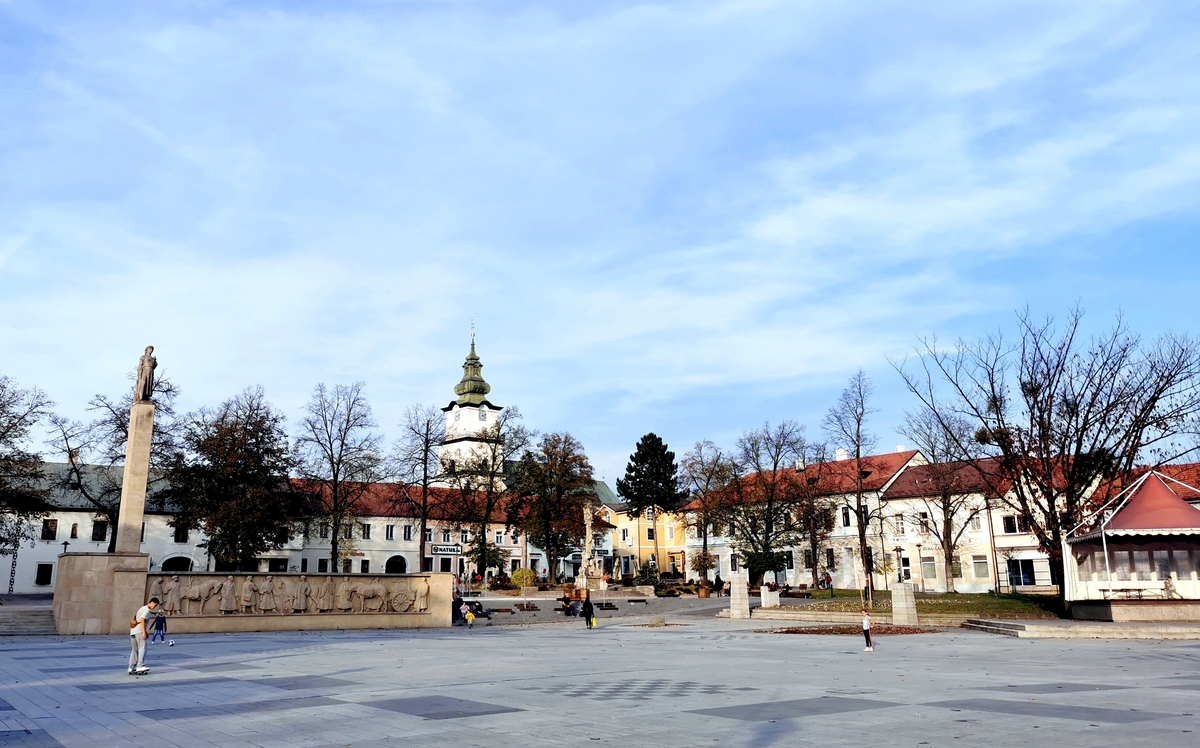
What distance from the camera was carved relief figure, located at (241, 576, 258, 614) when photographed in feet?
97.9

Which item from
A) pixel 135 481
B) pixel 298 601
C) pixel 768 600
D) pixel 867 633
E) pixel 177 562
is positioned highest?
A: pixel 135 481

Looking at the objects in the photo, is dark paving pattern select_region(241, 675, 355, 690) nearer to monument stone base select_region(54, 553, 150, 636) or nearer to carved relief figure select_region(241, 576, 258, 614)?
monument stone base select_region(54, 553, 150, 636)

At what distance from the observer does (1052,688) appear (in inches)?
512

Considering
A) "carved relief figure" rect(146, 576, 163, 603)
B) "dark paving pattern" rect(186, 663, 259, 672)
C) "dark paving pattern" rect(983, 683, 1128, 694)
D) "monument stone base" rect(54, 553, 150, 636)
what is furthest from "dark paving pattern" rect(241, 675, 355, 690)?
"carved relief figure" rect(146, 576, 163, 603)

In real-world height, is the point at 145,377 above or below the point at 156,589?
above

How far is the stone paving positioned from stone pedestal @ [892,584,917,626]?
831cm

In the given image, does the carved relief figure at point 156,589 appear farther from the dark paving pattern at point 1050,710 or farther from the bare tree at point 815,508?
the bare tree at point 815,508

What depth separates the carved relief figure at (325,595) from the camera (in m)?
31.4

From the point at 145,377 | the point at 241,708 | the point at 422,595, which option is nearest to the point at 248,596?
the point at 422,595

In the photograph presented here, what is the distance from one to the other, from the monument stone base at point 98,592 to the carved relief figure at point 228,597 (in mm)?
2550

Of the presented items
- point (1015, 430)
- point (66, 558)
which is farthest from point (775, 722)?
point (1015, 430)

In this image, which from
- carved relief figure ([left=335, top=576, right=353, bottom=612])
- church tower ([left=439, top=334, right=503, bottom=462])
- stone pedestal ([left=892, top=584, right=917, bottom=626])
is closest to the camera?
stone pedestal ([left=892, top=584, right=917, bottom=626])

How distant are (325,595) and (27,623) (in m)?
8.95

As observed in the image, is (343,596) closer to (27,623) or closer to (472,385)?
(27,623)
